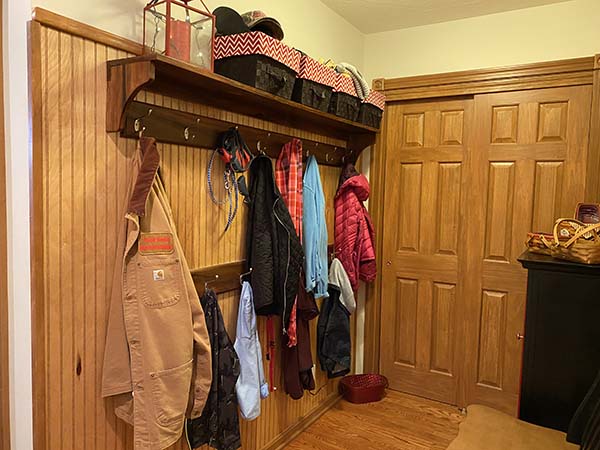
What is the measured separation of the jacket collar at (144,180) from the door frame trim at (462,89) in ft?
6.69

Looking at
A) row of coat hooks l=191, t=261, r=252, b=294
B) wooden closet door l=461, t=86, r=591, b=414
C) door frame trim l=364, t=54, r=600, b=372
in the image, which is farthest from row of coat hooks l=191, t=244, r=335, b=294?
wooden closet door l=461, t=86, r=591, b=414

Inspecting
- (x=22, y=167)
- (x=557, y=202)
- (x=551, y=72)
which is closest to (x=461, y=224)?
(x=557, y=202)

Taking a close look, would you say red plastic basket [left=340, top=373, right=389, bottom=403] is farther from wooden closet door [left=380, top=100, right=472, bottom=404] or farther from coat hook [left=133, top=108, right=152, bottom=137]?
coat hook [left=133, top=108, right=152, bottom=137]

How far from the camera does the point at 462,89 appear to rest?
2961mm

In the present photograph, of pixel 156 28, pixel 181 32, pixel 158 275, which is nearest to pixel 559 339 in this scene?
pixel 158 275

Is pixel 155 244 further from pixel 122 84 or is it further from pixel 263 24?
pixel 263 24

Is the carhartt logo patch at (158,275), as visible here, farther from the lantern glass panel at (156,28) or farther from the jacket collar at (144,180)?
the lantern glass panel at (156,28)

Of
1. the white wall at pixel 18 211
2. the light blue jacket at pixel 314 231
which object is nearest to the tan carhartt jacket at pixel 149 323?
the white wall at pixel 18 211

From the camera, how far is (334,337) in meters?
2.90

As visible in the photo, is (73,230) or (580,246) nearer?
(73,230)

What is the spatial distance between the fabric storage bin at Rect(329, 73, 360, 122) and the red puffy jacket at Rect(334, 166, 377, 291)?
418 millimetres

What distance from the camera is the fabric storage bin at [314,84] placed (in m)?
2.18

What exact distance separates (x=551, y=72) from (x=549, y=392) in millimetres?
1853

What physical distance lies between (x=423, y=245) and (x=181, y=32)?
2.16 metres
